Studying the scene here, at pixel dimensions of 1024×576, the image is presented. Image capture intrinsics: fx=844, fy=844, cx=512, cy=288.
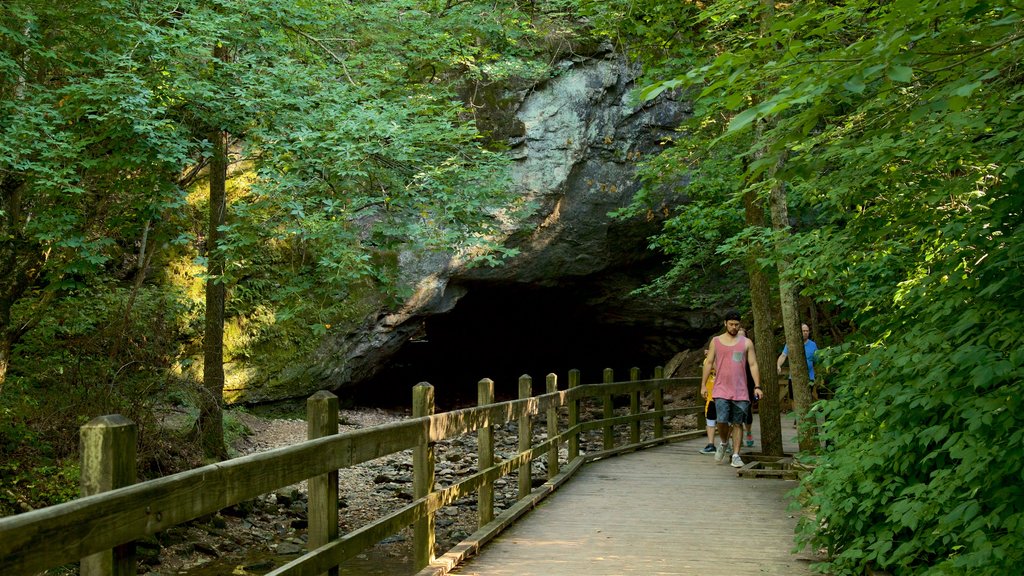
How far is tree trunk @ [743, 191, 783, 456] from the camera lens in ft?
34.8

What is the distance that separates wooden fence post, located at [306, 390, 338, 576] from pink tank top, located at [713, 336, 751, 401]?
680 cm

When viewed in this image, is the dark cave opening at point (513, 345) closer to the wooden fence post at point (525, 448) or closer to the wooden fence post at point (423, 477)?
the wooden fence post at point (525, 448)

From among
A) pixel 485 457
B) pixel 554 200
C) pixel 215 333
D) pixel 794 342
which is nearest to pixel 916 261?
pixel 485 457

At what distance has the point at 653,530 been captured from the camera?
639 cm

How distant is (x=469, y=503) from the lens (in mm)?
11578

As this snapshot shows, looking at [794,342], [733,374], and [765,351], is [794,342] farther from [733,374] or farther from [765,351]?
[765,351]

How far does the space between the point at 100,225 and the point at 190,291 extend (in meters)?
5.53

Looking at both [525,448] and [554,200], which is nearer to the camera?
[525,448]

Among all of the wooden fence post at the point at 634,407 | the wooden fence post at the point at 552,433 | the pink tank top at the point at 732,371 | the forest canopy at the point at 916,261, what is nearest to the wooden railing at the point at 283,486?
the wooden fence post at the point at 552,433

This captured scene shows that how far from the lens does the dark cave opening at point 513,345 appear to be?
72.7ft

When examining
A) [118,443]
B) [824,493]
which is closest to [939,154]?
[824,493]

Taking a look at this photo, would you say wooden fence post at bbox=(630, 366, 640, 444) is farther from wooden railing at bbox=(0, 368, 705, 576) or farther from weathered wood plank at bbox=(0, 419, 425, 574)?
weathered wood plank at bbox=(0, 419, 425, 574)

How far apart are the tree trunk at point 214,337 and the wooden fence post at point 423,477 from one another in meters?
6.30

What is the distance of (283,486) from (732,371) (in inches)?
294
